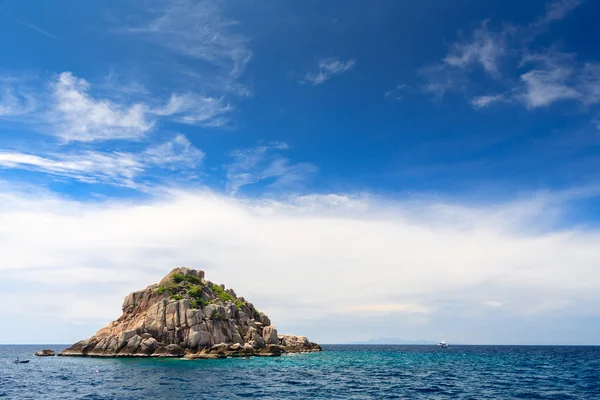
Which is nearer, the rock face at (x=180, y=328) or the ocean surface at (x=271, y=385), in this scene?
the ocean surface at (x=271, y=385)

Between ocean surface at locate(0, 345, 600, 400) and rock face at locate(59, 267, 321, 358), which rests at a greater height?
rock face at locate(59, 267, 321, 358)

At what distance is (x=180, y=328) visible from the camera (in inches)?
4811

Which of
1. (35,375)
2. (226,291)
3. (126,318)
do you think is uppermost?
(226,291)

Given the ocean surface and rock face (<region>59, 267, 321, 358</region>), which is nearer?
the ocean surface

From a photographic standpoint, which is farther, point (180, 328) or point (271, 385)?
point (180, 328)

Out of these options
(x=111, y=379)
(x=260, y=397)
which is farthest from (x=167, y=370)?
(x=260, y=397)

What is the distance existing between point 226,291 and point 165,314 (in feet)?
130

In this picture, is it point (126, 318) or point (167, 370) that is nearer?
point (167, 370)

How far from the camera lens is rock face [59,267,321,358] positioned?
386ft

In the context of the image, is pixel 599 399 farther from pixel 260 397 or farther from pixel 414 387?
pixel 260 397

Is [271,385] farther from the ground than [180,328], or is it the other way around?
[180,328]

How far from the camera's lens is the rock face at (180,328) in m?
118

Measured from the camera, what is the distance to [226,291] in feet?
531

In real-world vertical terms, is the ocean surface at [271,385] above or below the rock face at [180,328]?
below
